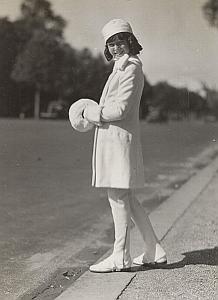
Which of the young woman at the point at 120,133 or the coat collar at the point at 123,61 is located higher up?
the coat collar at the point at 123,61

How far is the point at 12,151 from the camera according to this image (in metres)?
13.1

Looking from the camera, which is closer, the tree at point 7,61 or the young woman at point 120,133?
the young woman at point 120,133

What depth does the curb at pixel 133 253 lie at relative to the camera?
3762mm

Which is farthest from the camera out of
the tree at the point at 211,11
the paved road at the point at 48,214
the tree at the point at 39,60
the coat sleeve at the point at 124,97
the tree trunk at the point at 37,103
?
the tree trunk at the point at 37,103

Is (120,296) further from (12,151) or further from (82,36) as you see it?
(12,151)

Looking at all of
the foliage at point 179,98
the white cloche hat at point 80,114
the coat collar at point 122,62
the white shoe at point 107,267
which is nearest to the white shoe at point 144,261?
the white shoe at point 107,267

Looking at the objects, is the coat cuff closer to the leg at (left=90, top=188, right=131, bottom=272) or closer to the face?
the face

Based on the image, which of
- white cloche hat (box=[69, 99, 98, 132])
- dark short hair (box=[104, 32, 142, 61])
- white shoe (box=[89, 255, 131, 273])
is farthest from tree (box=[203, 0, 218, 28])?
white shoe (box=[89, 255, 131, 273])

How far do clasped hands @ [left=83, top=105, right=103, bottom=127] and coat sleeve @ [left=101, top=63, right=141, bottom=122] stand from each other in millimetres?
26

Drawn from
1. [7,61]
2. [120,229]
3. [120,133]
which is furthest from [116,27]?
[7,61]

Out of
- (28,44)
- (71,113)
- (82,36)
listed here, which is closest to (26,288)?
(71,113)

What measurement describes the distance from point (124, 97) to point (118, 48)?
343 millimetres

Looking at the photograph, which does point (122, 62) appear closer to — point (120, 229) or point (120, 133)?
point (120, 133)

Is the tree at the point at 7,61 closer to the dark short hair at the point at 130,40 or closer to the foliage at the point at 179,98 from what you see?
the foliage at the point at 179,98
